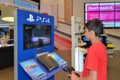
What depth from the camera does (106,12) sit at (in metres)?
10.5

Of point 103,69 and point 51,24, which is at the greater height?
point 51,24

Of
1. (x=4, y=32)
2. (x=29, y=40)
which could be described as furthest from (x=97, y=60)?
(x=4, y=32)

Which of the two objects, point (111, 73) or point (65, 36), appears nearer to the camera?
point (111, 73)

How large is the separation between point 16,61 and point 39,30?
693 mm

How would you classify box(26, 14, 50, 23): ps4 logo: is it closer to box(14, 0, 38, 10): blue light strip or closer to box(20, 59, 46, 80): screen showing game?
box(20, 59, 46, 80): screen showing game

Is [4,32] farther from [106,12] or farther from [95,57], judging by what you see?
[95,57]

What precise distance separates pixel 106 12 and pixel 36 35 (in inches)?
316

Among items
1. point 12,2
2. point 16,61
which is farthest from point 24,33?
point 12,2

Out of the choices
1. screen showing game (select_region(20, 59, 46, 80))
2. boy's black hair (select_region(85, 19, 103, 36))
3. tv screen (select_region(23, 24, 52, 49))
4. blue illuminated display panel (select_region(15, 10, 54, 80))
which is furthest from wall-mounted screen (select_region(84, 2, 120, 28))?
boy's black hair (select_region(85, 19, 103, 36))

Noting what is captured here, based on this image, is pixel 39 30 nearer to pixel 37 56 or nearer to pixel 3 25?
pixel 37 56

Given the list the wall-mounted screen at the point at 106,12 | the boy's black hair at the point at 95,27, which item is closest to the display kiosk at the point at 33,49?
the boy's black hair at the point at 95,27

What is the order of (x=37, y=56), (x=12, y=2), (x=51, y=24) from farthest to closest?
(x=12, y=2), (x=51, y=24), (x=37, y=56)

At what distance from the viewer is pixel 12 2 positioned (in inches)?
236


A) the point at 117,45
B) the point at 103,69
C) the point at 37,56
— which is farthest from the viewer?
the point at 117,45
